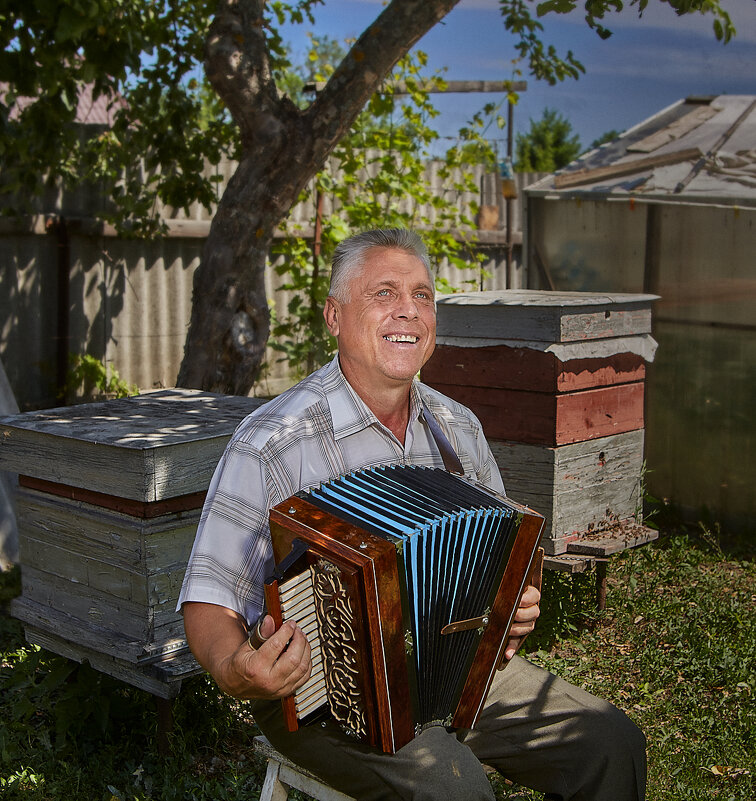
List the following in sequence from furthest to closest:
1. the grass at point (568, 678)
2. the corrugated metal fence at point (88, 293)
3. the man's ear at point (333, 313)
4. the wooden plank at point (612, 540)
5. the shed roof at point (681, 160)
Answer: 1. the corrugated metal fence at point (88, 293)
2. the shed roof at point (681, 160)
3. the wooden plank at point (612, 540)
4. the grass at point (568, 678)
5. the man's ear at point (333, 313)

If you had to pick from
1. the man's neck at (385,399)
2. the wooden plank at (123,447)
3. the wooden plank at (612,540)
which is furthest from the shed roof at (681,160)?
the man's neck at (385,399)

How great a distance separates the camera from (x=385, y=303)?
2.44 meters

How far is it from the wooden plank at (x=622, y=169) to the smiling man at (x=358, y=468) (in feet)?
13.2

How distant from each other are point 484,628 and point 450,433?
25.6 inches

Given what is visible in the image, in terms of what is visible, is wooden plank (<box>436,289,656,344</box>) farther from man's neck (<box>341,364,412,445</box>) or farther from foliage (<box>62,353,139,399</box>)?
foliage (<box>62,353,139,399</box>)

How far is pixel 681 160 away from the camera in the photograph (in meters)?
6.02

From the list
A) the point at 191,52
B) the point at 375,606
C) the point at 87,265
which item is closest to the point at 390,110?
the point at 191,52

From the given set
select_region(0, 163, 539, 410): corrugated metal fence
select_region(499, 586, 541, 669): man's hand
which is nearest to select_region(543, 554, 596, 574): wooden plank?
select_region(499, 586, 541, 669): man's hand

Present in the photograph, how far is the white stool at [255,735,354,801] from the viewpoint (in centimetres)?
227

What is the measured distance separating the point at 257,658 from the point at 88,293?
6.09 metres

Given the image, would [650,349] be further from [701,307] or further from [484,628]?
[484,628]

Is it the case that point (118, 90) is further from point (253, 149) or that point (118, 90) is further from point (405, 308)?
point (405, 308)

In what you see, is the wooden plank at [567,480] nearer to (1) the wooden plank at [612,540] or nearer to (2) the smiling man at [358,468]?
(1) the wooden plank at [612,540]

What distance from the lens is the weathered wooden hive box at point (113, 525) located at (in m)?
2.91
